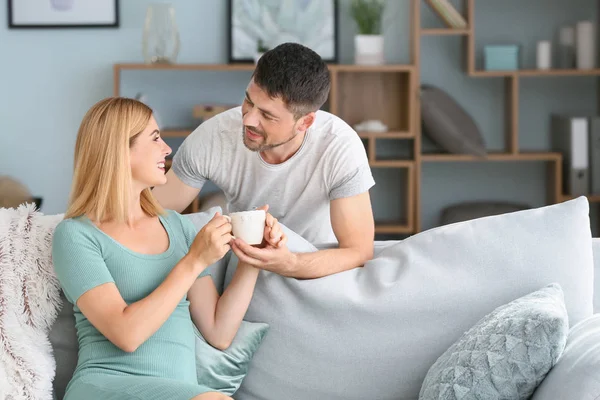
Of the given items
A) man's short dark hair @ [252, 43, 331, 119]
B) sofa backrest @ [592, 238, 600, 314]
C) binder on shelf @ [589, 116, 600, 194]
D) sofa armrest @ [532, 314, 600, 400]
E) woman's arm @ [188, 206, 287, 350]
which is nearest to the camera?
sofa armrest @ [532, 314, 600, 400]

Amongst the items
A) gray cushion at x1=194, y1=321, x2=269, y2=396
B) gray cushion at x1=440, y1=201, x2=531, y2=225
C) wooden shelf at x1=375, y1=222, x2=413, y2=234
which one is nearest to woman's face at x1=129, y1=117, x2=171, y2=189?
gray cushion at x1=194, y1=321, x2=269, y2=396

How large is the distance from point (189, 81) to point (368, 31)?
1026mm

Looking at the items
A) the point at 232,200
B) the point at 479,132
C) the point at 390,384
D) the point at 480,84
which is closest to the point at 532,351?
the point at 390,384

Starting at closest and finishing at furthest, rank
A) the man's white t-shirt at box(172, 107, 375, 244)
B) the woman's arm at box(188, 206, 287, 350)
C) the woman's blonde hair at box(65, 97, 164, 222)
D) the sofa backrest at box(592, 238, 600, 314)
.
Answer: the woman's blonde hair at box(65, 97, 164, 222), the woman's arm at box(188, 206, 287, 350), the sofa backrest at box(592, 238, 600, 314), the man's white t-shirt at box(172, 107, 375, 244)

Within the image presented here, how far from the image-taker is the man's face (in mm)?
2398

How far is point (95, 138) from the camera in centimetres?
194

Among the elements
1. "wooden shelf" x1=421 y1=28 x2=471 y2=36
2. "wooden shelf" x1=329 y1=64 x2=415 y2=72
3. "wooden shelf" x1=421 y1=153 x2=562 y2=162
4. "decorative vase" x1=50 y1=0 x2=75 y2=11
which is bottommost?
"wooden shelf" x1=421 y1=153 x2=562 y2=162

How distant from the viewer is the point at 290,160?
252cm

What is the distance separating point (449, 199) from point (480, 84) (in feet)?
2.17

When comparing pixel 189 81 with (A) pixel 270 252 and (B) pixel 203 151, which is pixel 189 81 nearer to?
(B) pixel 203 151

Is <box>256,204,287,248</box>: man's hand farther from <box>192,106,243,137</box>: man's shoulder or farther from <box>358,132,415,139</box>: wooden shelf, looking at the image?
<box>358,132,415,139</box>: wooden shelf

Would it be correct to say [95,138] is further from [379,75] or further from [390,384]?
[379,75]

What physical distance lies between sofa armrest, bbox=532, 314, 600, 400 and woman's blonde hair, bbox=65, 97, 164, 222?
935 millimetres

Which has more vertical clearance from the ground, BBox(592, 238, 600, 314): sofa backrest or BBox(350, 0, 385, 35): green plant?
BBox(350, 0, 385, 35): green plant
